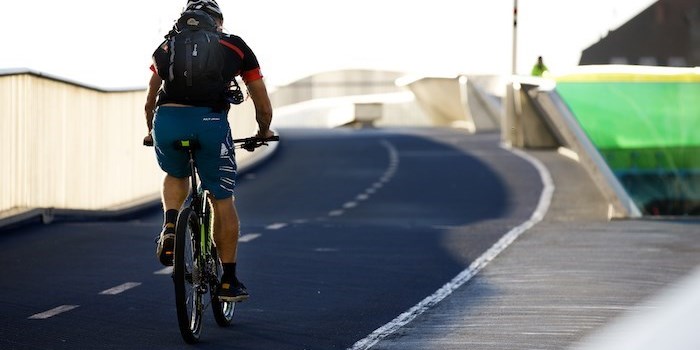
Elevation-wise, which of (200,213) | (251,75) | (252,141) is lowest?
(200,213)

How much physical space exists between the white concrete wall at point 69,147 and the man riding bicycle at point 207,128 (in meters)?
8.15

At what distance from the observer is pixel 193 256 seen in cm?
654

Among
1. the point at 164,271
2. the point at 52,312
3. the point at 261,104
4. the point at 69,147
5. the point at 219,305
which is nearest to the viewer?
the point at 261,104

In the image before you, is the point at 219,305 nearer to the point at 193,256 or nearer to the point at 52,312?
the point at 193,256

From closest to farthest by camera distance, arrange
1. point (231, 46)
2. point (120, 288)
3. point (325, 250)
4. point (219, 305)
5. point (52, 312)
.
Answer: point (231, 46)
point (219, 305)
point (52, 312)
point (120, 288)
point (325, 250)

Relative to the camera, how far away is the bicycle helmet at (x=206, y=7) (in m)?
6.62

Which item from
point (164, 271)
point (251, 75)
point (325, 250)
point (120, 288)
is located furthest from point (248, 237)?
point (251, 75)

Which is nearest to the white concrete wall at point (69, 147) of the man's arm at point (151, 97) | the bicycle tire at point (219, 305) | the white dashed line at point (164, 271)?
the white dashed line at point (164, 271)

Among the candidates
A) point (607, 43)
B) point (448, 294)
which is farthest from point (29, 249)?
point (607, 43)

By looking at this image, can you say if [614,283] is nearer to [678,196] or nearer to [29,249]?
[29,249]

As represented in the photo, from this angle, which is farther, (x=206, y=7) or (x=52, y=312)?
(x=52, y=312)

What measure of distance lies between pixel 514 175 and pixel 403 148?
12.8 m

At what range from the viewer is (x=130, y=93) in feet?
72.0

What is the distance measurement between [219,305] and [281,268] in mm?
3955
